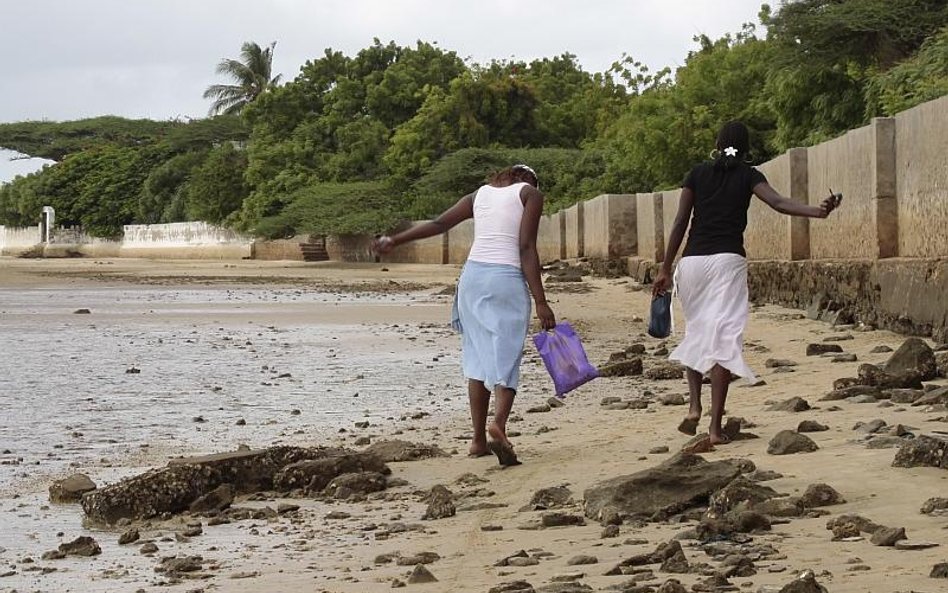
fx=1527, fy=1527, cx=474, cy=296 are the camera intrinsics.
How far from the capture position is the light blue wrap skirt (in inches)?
280

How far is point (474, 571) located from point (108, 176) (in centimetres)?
7421

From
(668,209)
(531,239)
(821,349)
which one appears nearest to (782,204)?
(531,239)

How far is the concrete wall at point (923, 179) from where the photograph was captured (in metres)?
10.5

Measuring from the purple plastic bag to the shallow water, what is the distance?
1583mm

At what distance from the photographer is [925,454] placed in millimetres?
5375

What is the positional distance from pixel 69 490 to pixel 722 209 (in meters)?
3.23

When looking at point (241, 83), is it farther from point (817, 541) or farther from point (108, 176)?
point (817, 541)

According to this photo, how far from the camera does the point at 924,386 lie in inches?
310

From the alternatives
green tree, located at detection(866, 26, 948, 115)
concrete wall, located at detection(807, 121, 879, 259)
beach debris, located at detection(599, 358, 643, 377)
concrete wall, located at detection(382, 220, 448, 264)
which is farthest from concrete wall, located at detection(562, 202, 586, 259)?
beach debris, located at detection(599, 358, 643, 377)

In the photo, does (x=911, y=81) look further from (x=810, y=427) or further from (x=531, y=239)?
(x=810, y=427)

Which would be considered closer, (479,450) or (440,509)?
(440,509)

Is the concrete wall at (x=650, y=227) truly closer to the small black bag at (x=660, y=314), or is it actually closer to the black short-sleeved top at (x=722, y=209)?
the small black bag at (x=660, y=314)

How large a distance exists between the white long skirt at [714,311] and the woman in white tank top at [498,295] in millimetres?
661

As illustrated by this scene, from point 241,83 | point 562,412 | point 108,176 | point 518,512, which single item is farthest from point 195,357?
point 108,176
